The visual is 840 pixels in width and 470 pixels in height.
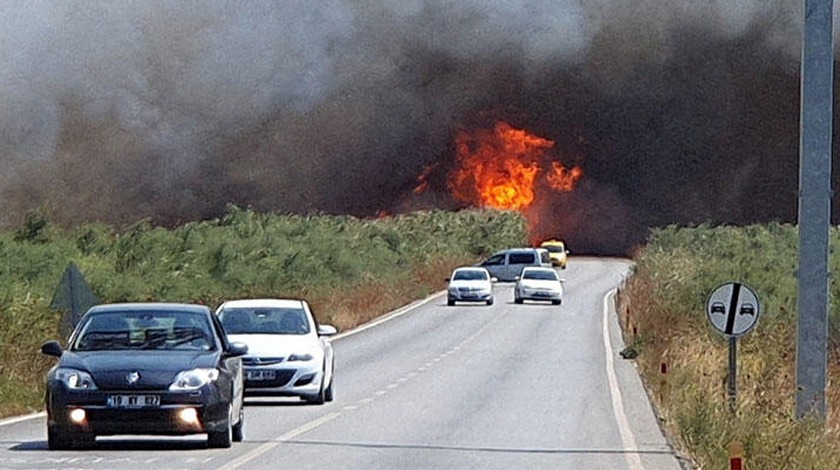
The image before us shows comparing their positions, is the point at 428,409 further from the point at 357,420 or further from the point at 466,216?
the point at 466,216

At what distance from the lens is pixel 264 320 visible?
26.7 meters

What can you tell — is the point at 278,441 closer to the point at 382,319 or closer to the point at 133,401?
the point at 133,401

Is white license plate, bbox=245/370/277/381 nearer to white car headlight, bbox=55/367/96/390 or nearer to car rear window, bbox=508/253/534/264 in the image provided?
white car headlight, bbox=55/367/96/390

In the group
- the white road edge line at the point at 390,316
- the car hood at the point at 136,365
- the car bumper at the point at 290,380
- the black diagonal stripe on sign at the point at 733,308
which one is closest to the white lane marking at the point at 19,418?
the car bumper at the point at 290,380

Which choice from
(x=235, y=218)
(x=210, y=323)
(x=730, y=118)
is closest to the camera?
(x=210, y=323)

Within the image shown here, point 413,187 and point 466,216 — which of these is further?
point 413,187

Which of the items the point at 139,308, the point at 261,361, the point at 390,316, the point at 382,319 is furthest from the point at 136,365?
the point at 390,316

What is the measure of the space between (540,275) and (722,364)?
1258 inches

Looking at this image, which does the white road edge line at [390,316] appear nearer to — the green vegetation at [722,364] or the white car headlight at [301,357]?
the green vegetation at [722,364]

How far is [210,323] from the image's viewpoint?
19.4 metres

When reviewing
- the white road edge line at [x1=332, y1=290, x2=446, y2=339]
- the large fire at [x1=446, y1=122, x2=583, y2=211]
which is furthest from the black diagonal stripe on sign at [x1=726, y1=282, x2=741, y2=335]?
the large fire at [x1=446, y1=122, x2=583, y2=211]

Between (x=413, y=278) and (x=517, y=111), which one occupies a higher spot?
(x=517, y=111)

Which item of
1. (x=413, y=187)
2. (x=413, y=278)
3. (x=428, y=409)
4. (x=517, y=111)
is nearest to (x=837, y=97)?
(x=517, y=111)

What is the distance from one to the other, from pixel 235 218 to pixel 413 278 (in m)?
7.61
